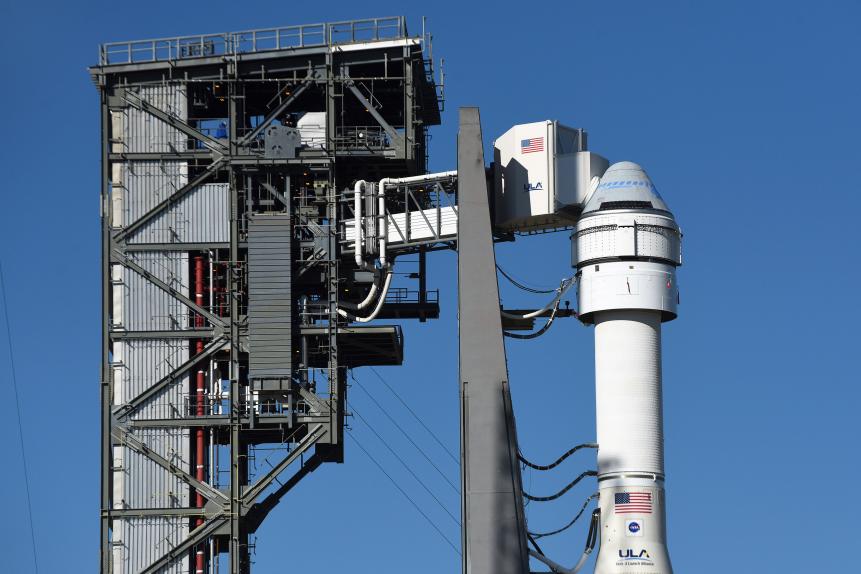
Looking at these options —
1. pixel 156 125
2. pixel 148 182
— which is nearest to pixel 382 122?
pixel 156 125

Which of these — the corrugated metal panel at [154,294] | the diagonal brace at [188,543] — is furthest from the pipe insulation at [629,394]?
the corrugated metal panel at [154,294]

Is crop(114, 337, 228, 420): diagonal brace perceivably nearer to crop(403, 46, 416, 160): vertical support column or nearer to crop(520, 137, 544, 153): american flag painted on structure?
crop(403, 46, 416, 160): vertical support column

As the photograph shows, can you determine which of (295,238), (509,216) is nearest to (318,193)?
(295,238)

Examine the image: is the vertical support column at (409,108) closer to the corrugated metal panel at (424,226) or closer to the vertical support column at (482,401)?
the corrugated metal panel at (424,226)

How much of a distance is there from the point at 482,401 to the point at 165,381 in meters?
12.4

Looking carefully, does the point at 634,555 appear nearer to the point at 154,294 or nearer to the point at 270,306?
the point at 270,306

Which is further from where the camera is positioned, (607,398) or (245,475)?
(245,475)

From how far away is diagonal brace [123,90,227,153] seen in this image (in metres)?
85.4

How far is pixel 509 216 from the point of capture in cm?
8194

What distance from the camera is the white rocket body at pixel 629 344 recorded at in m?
77.1

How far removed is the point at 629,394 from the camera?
255 ft

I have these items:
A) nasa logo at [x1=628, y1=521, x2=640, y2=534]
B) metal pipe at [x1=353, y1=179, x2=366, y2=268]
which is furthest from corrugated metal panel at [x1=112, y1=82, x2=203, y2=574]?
nasa logo at [x1=628, y1=521, x2=640, y2=534]

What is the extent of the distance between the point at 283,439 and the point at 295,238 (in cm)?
704

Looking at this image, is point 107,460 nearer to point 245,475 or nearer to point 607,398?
point 245,475
